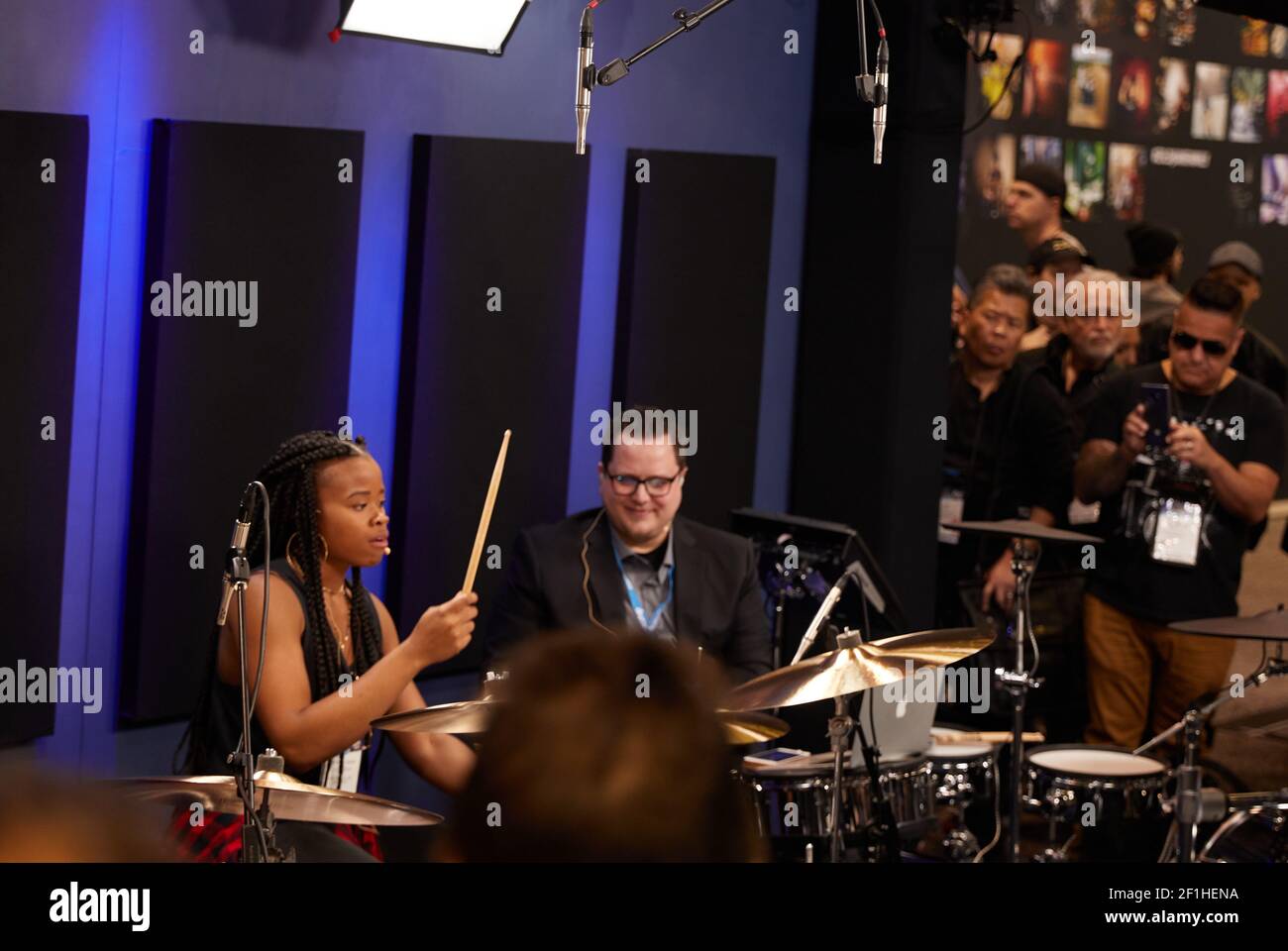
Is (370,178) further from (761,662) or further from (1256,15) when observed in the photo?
(1256,15)

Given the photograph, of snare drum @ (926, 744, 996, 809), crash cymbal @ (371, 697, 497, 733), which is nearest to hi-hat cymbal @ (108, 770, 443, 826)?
crash cymbal @ (371, 697, 497, 733)

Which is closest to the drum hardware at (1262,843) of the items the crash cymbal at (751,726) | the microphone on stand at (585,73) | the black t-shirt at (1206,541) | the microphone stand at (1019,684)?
the microphone stand at (1019,684)

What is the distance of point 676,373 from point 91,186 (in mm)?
1978

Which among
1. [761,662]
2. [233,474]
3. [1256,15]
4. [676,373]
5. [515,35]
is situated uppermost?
[1256,15]

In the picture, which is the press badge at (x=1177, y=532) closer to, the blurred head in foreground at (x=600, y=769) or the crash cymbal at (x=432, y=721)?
the crash cymbal at (x=432, y=721)

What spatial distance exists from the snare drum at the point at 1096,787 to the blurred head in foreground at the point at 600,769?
124 inches

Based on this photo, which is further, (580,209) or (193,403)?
(580,209)

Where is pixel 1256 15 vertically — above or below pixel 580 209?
above

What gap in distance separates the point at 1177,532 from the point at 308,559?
9.76ft

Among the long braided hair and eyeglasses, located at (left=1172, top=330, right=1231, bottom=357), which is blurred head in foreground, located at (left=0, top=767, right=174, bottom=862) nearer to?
the long braided hair

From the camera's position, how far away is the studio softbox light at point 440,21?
4113 mm

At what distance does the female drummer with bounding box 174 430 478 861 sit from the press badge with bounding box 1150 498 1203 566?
2.56 m
